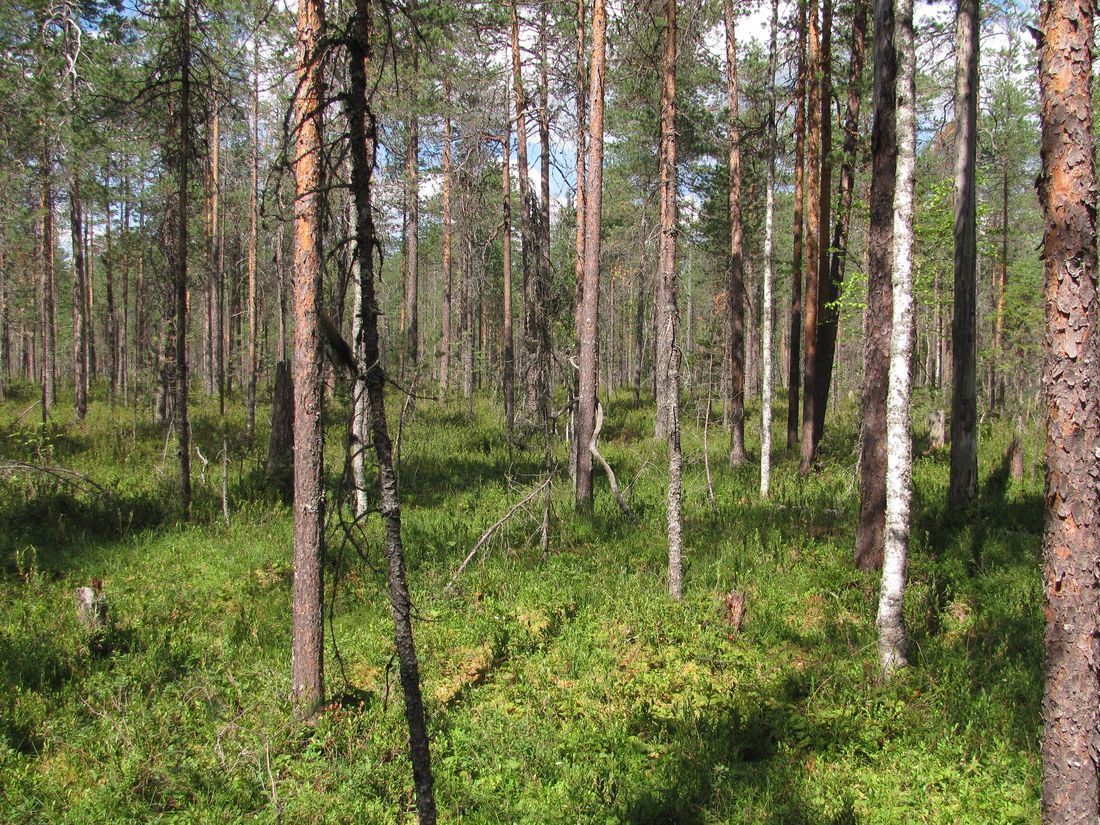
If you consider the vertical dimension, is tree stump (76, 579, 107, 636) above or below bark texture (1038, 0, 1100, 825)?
below

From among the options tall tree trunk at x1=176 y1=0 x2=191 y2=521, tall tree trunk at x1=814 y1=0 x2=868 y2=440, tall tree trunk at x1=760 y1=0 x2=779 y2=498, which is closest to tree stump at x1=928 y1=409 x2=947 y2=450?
tall tree trunk at x1=814 y1=0 x2=868 y2=440

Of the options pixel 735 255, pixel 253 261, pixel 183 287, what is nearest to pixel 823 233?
pixel 735 255

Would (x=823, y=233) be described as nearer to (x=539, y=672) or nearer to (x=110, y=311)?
(x=539, y=672)

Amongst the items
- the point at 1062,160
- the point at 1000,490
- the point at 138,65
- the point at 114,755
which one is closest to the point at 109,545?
the point at 114,755

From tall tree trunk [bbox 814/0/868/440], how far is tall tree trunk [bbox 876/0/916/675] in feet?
20.6

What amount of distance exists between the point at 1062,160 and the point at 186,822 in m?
6.78

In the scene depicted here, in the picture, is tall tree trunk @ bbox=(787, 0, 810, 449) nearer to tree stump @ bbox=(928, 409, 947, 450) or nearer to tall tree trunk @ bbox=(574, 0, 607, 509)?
tree stump @ bbox=(928, 409, 947, 450)

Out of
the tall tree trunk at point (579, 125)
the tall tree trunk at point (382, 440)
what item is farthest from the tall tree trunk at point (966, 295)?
the tall tree trunk at point (382, 440)

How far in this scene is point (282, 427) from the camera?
1246 centimetres

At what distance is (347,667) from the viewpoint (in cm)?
637

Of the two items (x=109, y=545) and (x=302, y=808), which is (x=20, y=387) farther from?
(x=302, y=808)

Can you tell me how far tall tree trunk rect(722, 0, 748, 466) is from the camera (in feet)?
41.2

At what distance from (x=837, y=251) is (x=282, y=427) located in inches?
459

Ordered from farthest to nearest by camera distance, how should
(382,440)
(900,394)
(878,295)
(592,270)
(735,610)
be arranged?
(592,270)
(878,295)
(735,610)
(900,394)
(382,440)
